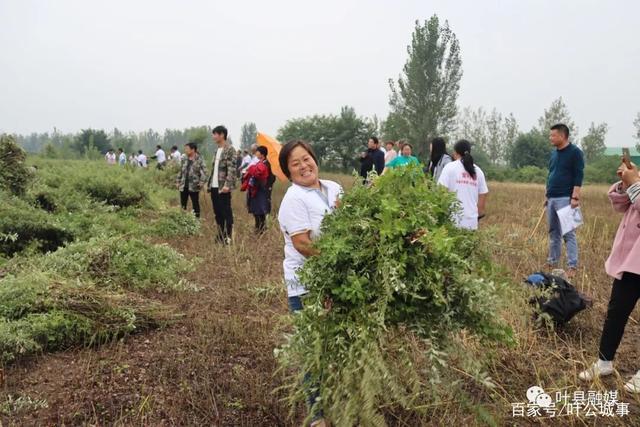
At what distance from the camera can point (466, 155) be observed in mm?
4656

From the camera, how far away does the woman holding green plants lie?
232cm

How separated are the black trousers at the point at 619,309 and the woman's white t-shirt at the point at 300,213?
1.99 metres

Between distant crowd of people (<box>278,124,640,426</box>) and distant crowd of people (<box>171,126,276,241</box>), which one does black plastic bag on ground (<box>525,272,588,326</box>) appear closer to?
distant crowd of people (<box>278,124,640,426</box>)

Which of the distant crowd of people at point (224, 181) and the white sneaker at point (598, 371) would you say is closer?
the white sneaker at point (598, 371)

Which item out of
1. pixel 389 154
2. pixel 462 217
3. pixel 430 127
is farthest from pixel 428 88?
pixel 462 217

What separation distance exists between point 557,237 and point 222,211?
4.59 metres

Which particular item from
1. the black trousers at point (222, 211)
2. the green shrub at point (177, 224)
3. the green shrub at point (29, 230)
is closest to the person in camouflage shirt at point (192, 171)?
the green shrub at point (177, 224)

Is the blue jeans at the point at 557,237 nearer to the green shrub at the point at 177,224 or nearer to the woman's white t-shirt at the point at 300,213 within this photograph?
the woman's white t-shirt at the point at 300,213

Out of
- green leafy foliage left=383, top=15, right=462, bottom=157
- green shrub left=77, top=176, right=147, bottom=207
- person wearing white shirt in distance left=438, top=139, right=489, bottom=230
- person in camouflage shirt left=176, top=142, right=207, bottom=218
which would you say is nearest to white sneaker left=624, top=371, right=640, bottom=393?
person wearing white shirt in distance left=438, top=139, right=489, bottom=230

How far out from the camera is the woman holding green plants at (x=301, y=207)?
2322mm

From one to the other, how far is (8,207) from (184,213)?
8.75 feet

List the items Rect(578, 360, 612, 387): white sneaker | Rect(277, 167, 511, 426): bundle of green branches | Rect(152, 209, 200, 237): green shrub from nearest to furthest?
1. Rect(277, 167, 511, 426): bundle of green branches
2. Rect(578, 360, 612, 387): white sneaker
3. Rect(152, 209, 200, 237): green shrub

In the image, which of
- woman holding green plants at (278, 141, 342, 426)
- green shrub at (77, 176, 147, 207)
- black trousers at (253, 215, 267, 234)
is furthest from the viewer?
green shrub at (77, 176, 147, 207)

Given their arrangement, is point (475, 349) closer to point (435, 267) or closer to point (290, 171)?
point (435, 267)
